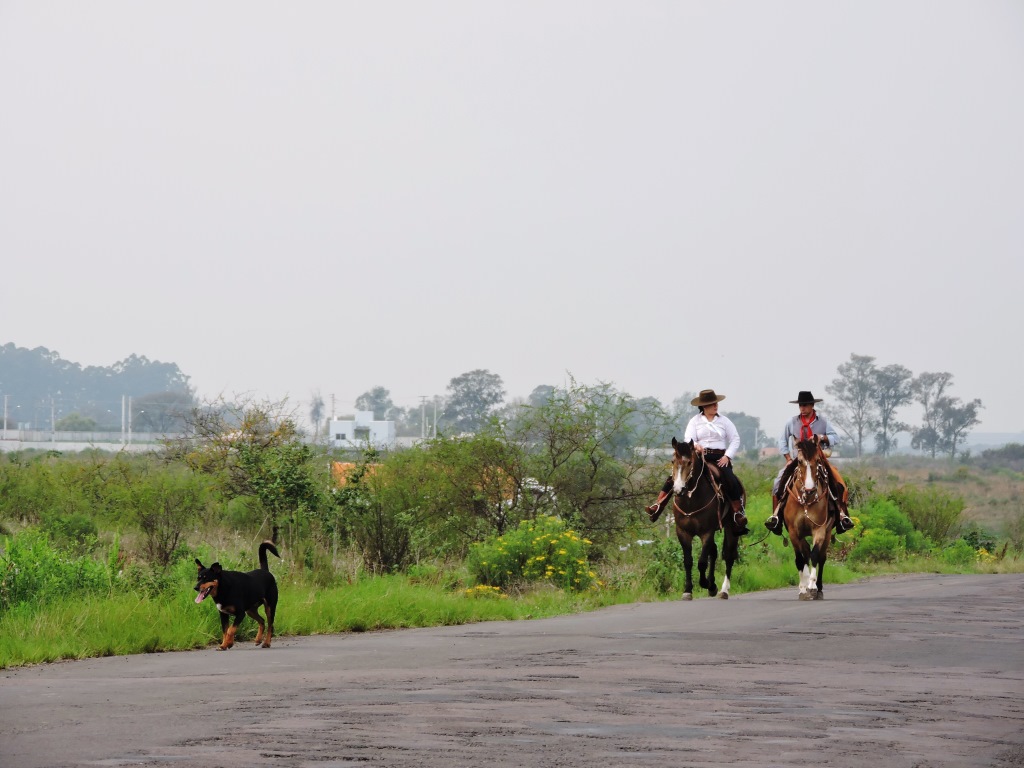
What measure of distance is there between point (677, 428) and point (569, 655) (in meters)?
16.9

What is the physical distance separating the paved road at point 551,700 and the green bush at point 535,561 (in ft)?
20.8

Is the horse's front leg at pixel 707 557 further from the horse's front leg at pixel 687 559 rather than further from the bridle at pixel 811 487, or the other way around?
the bridle at pixel 811 487

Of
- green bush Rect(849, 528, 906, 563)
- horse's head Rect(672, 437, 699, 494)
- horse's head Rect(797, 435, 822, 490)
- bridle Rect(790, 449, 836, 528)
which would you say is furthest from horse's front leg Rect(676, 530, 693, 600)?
green bush Rect(849, 528, 906, 563)

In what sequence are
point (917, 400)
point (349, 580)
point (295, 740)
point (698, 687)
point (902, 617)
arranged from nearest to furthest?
point (295, 740) → point (698, 687) → point (902, 617) → point (349, 580) → point (917, 400)

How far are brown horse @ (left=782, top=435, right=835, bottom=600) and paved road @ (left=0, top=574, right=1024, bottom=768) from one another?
15.1 feet

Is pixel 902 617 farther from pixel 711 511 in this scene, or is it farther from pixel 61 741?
pixel 61 741

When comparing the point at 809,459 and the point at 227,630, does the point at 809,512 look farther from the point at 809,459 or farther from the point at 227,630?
the point at 227,630

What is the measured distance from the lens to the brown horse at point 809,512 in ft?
70.1

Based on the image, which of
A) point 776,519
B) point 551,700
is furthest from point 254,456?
point 551,700

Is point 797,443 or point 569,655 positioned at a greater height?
point 797,443

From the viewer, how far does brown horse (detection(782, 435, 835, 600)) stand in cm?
2136

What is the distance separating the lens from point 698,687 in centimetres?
1126

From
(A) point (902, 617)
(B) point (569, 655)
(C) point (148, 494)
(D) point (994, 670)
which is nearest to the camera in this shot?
(D) point (994, 670)

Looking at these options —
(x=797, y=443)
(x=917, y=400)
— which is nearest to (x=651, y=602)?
(x=797, y=443)
